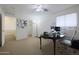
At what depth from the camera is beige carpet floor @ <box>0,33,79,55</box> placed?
2.32 meters

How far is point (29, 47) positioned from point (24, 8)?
817mm

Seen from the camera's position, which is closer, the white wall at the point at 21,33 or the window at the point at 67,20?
the window at the point at 67,20

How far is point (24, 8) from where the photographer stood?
2.33 m

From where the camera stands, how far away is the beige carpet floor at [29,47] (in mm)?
2320

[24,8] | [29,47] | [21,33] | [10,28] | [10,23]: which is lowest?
[29,47]

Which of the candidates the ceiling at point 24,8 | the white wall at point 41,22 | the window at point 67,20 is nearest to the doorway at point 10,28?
the ceiling at point 24,8

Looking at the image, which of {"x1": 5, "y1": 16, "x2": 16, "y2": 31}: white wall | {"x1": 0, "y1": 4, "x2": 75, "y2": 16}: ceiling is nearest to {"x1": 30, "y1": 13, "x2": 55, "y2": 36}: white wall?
{"x1": 0, "y1": 4, "x2": 75, "y2": 16}: ceiling

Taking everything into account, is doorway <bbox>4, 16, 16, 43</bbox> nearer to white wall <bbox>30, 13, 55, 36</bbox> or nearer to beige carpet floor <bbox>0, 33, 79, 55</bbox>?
beige carpet floor <bbox>0, 33, 79, 55</bbox>

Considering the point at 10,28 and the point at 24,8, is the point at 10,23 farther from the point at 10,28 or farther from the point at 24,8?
the point at 24,8

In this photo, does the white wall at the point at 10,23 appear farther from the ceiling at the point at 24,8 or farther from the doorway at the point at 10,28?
the ceiling at the point at 24,8

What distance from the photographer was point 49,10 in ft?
7.81

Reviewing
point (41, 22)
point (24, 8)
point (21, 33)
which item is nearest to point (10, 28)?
point (21, 33)

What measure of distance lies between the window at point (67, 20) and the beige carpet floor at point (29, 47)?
16.0 inches
